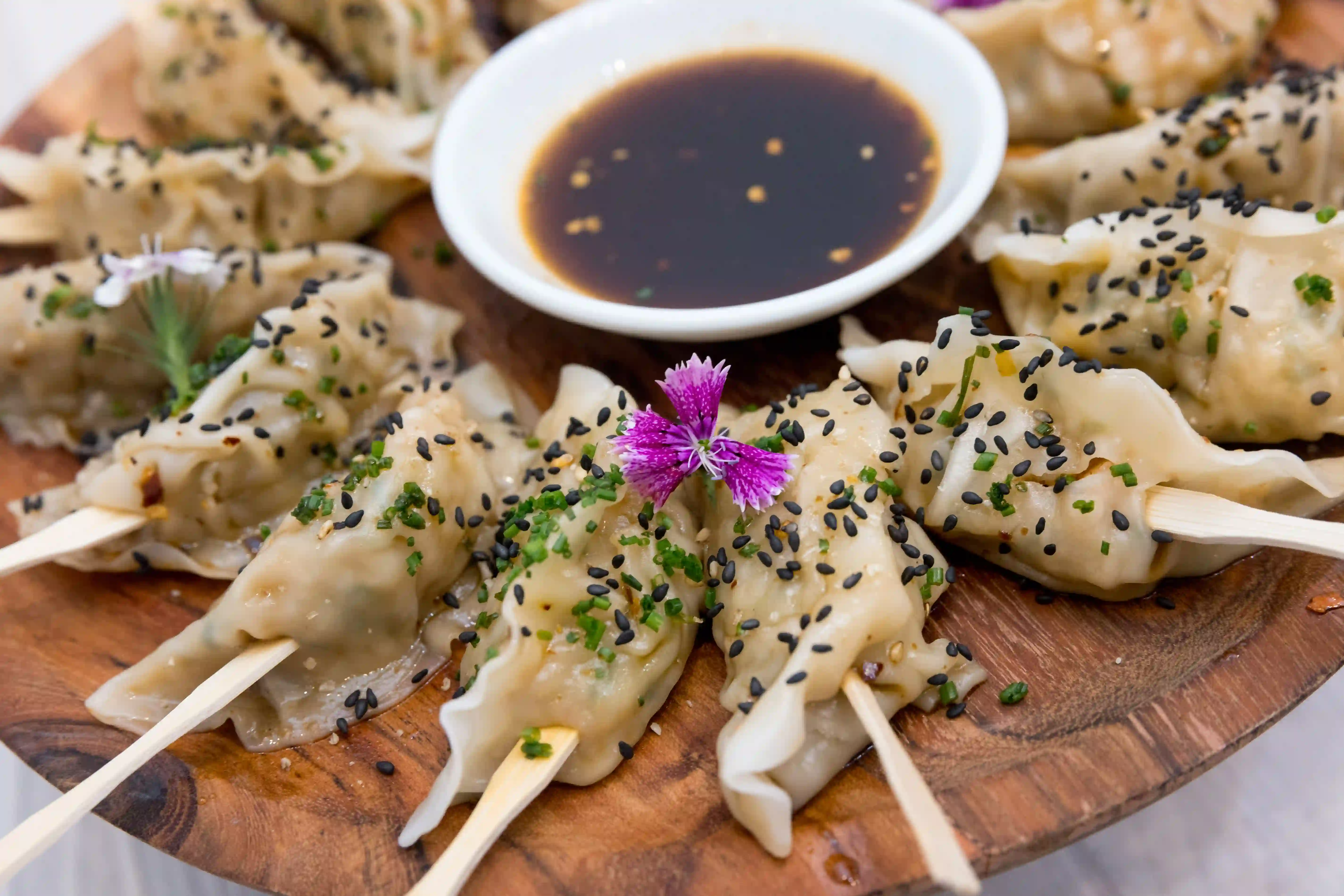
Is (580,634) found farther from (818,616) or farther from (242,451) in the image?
(242,451)

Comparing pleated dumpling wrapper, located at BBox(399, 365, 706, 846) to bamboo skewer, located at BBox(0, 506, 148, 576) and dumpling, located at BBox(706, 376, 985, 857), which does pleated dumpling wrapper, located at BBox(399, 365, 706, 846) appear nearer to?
dumpling, located at BBox(706, 376, 985, 857)

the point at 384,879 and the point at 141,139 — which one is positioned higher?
the point at 141,139

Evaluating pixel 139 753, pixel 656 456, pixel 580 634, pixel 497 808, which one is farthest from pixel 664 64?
pixel 139 753

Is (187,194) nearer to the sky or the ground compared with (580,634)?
nearer to the sky

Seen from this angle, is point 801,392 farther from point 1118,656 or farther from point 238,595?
point 238,595

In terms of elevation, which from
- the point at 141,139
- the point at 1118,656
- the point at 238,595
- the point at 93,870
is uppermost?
the point at 141,139

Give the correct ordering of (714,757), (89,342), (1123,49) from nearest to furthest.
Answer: (714,757) → (89,342) → (1123,49)

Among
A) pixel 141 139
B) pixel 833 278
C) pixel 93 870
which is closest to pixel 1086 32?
pixel 833 278
